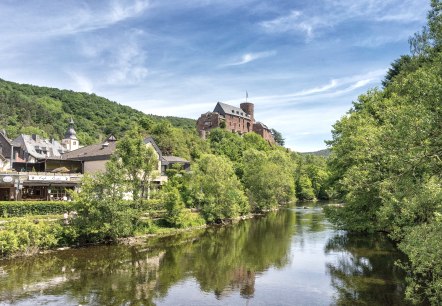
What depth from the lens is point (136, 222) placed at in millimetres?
40781

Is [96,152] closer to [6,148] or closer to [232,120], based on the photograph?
[6,148]

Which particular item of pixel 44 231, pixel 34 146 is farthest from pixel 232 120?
pixel 44 231

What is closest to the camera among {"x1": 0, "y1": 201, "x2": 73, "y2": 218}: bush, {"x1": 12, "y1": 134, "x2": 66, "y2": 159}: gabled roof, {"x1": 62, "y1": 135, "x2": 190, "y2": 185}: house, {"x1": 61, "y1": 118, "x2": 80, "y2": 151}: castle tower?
{"x1": 0, "y1": 201, "x2": 73, "y2": 218}: bush

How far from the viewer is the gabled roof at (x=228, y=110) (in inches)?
5028

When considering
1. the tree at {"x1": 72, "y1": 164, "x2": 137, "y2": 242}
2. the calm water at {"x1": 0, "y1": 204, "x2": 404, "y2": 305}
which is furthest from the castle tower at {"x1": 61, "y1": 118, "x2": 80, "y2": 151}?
the calm water at {"x1": 0, "y1": 204, "x2": 404, "y2": 305}

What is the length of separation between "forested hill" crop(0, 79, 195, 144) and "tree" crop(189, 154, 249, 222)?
172 ft

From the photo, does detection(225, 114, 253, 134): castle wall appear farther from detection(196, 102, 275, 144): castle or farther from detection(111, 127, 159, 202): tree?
detection(111, 127, 159, 202): tree

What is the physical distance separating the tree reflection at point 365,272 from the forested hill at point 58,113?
75719 mm

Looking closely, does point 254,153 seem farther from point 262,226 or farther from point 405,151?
point 405,151

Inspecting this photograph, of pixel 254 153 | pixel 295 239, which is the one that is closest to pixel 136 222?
pixel 295 239

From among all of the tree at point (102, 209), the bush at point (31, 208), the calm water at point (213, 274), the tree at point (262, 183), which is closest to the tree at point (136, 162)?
the tree at point (102, 209)

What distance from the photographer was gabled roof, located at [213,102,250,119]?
12770 cm

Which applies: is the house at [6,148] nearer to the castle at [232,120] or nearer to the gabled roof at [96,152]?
the gabled roof at [96,152]

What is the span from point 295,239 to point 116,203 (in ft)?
62.3
